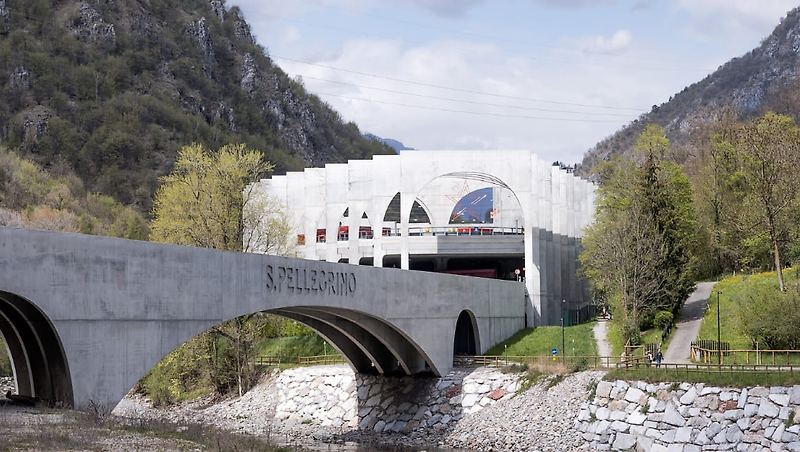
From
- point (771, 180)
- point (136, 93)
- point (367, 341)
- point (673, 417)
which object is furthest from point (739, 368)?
point (136, 93)

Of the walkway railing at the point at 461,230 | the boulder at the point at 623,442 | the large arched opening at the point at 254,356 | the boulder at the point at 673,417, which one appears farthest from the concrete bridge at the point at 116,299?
the walkway railing at the point at 461,230

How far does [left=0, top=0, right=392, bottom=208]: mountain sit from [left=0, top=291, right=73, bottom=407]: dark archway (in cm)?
7800

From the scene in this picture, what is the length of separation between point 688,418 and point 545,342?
53.8 feet

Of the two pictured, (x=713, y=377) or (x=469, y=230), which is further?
(x=469, y=230)

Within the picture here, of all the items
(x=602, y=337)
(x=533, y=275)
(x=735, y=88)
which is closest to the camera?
(x=602, y=337)

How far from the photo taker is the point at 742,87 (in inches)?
6324

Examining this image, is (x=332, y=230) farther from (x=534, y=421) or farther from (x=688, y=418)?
(x=688, y=418)

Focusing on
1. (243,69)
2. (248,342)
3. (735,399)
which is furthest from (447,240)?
(243,69)

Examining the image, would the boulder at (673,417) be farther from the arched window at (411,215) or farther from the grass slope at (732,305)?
the arched window at (411,215)

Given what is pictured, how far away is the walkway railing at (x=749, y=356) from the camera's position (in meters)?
42.2

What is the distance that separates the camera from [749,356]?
44219mm

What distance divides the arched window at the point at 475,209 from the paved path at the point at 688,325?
23.5 meters

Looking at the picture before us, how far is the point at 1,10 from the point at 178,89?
19807 mm

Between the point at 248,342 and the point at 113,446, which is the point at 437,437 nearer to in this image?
the point at 248,342
